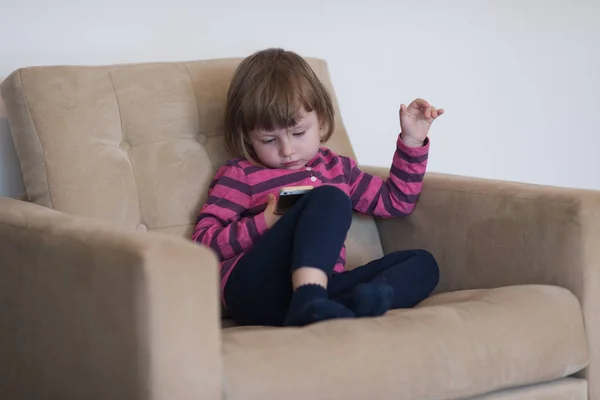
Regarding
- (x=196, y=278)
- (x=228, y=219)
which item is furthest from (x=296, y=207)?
(x=196, y=278)

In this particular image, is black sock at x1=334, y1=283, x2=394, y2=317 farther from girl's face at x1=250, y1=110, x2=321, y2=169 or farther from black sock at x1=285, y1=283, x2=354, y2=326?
girl's face at x1=250, y1=110, x2=321, y2=169

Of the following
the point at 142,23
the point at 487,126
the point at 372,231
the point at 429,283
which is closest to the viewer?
the point at 429,283

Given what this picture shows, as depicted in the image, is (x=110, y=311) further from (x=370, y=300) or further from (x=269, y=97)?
(x=269, y=97)

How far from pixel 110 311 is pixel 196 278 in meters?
0.14

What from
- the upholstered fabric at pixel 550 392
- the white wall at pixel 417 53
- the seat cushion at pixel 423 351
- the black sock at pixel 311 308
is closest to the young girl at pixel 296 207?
the black sock at pixel 311 308

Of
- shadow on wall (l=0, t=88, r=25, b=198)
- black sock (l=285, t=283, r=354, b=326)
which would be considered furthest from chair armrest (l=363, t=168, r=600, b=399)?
shadow on wall (l=0, t=88, r=25, b=198)

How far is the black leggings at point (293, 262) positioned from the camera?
1737mm

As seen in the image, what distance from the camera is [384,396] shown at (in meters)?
1.50

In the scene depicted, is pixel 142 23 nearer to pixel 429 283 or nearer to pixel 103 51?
pixel 103 51

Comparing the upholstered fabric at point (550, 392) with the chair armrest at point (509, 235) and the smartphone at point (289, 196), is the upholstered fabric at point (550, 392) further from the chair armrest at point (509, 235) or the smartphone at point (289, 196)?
the smartphone at point (289, 196)

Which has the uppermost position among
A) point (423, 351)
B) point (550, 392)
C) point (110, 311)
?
point (110, 311)

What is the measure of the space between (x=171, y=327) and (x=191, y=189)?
0.78 meters

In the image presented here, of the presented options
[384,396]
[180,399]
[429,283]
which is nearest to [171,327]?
[180,399]

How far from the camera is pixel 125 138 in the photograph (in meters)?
2.06
